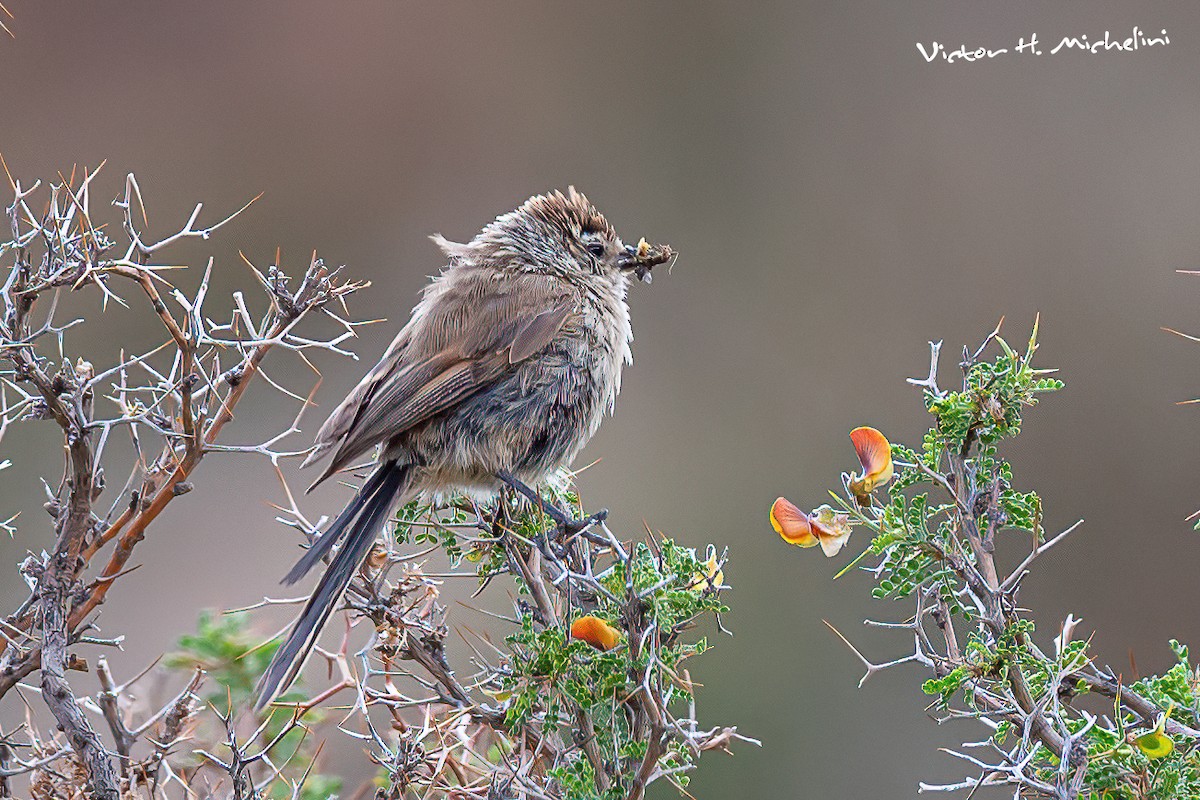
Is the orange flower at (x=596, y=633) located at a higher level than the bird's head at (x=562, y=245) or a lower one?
lower

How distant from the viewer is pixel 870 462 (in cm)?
203

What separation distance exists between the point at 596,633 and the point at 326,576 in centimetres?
79

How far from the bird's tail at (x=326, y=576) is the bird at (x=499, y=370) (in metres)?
0.02

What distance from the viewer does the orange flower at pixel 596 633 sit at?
200cm

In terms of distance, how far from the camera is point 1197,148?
7.84 metres

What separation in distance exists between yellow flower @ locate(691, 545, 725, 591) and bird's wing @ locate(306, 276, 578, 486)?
1.39 meters

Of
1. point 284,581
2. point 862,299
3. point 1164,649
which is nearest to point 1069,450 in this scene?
point 1164,649

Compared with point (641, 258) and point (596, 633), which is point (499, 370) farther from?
point (596, 633)

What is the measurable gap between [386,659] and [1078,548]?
538 cm

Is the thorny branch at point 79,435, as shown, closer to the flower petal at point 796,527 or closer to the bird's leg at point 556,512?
the bird's leg at point 556,512

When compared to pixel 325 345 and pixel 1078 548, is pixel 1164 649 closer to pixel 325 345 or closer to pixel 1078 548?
pixel 1078 548

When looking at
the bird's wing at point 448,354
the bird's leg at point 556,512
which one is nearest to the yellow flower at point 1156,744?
the bird's leg at point 556,512

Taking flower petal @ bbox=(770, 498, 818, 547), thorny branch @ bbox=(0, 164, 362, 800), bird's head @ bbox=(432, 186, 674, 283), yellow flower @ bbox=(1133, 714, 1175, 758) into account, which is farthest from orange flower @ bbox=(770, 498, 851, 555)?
bird's head @ bbox=(432, 186, 674, 283)

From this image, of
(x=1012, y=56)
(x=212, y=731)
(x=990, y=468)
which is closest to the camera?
(x=990, y=468)
